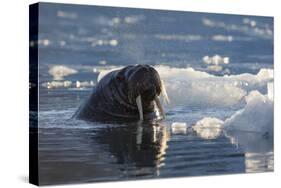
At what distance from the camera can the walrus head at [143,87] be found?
1407cm

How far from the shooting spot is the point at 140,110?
14.2 metres

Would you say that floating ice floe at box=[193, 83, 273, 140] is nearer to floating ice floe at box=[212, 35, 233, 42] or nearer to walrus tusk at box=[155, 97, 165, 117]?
walrus tusk at box=[155, 97, 165, 117]

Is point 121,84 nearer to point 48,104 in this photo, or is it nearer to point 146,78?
point 146,78

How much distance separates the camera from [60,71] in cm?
1338

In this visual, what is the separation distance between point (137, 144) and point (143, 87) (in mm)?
989

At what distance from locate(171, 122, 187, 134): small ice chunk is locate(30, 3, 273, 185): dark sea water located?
0.06ft

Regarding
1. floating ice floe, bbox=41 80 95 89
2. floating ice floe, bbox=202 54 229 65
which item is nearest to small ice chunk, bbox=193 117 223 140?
floating ice floe, bbox=202 54 229 65

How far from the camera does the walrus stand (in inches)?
545

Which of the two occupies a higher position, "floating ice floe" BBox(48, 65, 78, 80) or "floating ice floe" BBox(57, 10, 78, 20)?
"floating ice floe" BBox(57, 10, 78, 20)

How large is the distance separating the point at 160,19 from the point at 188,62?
0.91 metres

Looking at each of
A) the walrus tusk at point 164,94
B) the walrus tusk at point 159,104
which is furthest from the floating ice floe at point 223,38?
the walrus tusk at point 159,104

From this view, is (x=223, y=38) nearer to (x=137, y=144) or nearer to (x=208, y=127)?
(x=208, y=127)

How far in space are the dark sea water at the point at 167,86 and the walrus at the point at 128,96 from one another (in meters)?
0.14

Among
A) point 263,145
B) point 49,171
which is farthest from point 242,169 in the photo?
point 49,171
